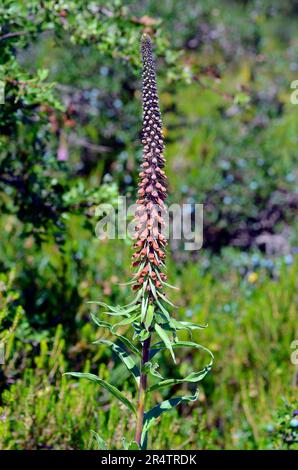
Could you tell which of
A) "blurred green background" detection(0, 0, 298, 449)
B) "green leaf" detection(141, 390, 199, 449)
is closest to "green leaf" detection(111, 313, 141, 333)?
"green leaf" detection(141, 390, 199, 449)

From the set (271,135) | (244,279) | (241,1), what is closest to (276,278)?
(244,279)

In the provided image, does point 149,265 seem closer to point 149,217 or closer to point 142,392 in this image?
point 149,217

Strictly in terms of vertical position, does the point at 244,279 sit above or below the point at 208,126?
below

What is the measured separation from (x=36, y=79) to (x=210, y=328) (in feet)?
5.71

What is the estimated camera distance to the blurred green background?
2666 mm

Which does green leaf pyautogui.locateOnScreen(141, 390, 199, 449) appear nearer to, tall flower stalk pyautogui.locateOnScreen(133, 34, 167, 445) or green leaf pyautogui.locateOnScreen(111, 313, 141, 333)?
tall flower stalk pyautogui.locateOnScreen(133, 34, 167, 445)

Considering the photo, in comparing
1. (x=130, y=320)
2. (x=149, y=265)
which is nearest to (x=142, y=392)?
(x=130, y=320)

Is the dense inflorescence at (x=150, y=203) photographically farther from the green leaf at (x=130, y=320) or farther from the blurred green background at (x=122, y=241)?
the blurred green background at (x=122, y=241)

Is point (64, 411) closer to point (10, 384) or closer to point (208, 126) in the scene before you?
point (10, 384)

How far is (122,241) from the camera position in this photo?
4.34 m

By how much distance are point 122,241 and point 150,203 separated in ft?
8.40

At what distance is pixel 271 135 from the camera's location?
233 inches

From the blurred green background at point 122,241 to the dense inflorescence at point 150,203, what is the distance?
91cm
